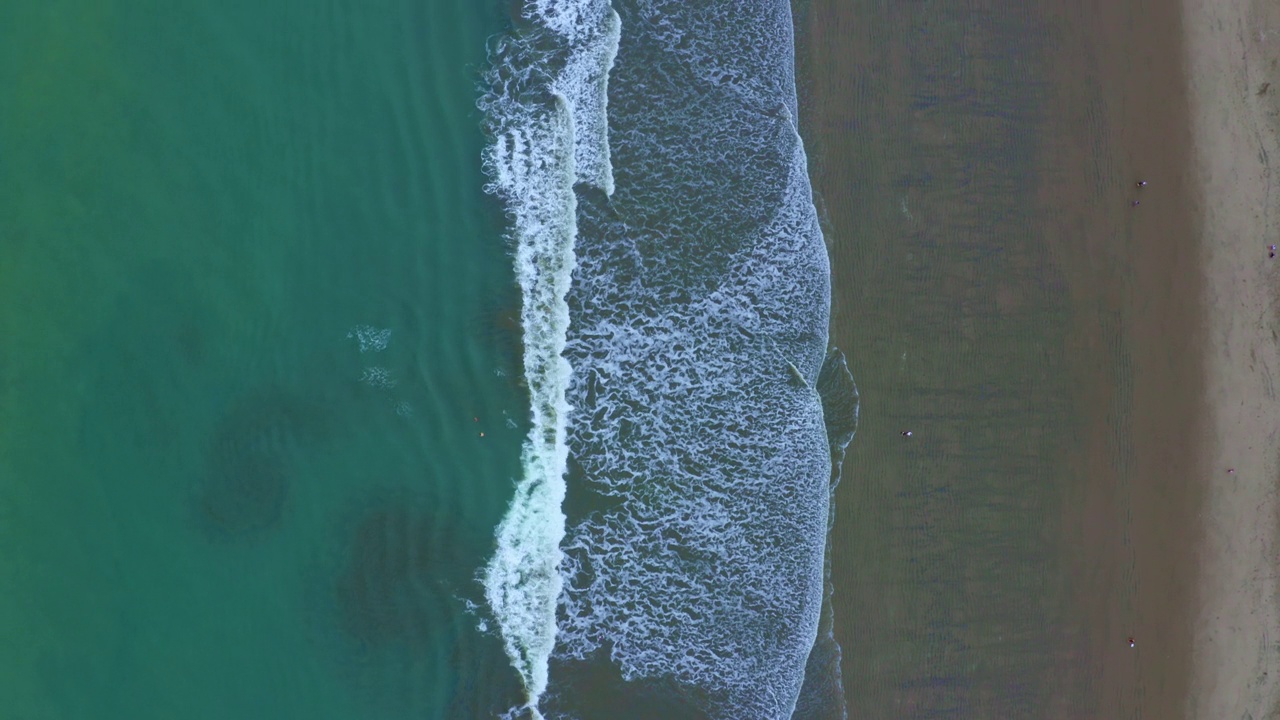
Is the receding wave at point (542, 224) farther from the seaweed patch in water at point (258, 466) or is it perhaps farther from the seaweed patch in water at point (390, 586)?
the seaweed patch in water at point (258, 466)

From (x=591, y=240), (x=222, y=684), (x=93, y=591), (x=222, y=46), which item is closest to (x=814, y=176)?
(x=591, y=240)

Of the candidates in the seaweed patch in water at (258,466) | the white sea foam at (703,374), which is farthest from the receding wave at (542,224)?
the seaweed patch in water at (258,466)

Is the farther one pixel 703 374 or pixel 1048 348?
pixel 1048 348

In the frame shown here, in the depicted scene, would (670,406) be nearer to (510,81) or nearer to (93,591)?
(510,81)

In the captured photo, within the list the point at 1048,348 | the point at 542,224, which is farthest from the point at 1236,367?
the point at 542,224

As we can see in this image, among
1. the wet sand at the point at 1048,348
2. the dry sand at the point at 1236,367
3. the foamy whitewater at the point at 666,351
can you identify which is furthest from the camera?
the dry sand at the point at 1236,367

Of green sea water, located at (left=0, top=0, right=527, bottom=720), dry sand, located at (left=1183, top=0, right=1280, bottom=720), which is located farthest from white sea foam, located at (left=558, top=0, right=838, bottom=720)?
dry sand, located at (left=1183, top=0, right=1280, bottom=720)

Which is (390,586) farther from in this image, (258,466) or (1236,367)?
(1236,367)
